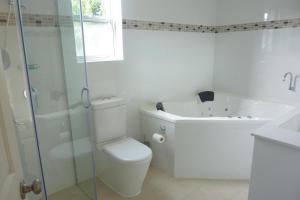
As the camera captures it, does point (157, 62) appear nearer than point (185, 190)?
No

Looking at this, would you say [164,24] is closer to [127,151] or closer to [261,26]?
[261,26]

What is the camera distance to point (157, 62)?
9.34ft

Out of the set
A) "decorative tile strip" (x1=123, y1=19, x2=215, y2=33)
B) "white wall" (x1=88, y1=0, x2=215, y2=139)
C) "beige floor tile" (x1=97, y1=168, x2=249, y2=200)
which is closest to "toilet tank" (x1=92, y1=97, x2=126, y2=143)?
"white wall" (x1=88, y1=0, x2=215, y2=139)

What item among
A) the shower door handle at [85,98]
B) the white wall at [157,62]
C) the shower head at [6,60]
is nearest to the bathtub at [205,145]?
the white wall at [157,62]

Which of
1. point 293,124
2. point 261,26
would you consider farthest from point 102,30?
point 293,124

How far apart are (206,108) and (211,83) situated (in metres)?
0.50

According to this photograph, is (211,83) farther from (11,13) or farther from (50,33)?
(11,13)

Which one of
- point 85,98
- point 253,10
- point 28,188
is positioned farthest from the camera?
point 253,10

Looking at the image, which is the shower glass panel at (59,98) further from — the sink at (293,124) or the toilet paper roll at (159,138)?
the sink at (293,124)

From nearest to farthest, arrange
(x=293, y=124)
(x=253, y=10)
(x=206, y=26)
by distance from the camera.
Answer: (x=293, y=124)
(x=253, y=10)
(x=206, y=26)

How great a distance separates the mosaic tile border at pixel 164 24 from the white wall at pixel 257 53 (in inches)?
2.2

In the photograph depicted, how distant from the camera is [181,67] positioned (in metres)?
3.12

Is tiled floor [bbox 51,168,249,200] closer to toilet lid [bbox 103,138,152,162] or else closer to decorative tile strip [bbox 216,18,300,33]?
toilet lid [bbox 103,138,152,162]

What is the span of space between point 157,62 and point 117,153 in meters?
1.31
